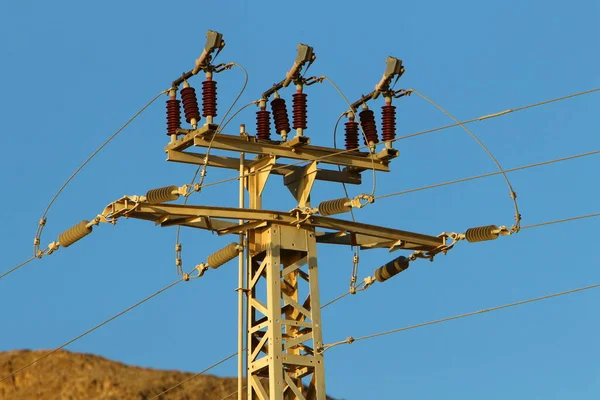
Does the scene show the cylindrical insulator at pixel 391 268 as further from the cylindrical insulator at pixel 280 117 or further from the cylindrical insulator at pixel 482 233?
the cylindrical insulator at pixel 280 117

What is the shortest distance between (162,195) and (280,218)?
1.76 metres

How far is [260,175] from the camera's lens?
2508cm

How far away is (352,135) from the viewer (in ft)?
85.6

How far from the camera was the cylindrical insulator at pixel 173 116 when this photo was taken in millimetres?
25078

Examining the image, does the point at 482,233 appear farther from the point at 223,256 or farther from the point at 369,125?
the point at 223,256

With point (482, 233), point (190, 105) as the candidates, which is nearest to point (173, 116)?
point (190, 105)

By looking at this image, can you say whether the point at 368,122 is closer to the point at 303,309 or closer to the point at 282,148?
the point at 282,148

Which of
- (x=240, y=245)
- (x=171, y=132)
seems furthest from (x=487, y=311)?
(x=171, y=132)

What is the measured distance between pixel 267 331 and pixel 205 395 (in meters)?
34.0

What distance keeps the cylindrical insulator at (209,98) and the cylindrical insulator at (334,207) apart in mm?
2167

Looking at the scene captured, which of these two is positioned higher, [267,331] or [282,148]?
[282,148]

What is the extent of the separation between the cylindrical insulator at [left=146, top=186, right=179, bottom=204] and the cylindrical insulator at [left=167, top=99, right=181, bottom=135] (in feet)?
4.88

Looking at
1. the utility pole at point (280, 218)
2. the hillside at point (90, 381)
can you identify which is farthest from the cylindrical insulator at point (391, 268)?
the hillside at point (90, 381)

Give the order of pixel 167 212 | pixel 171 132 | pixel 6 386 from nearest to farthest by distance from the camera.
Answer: pixel 167 212, pixel 171 132, pixel 6 386
